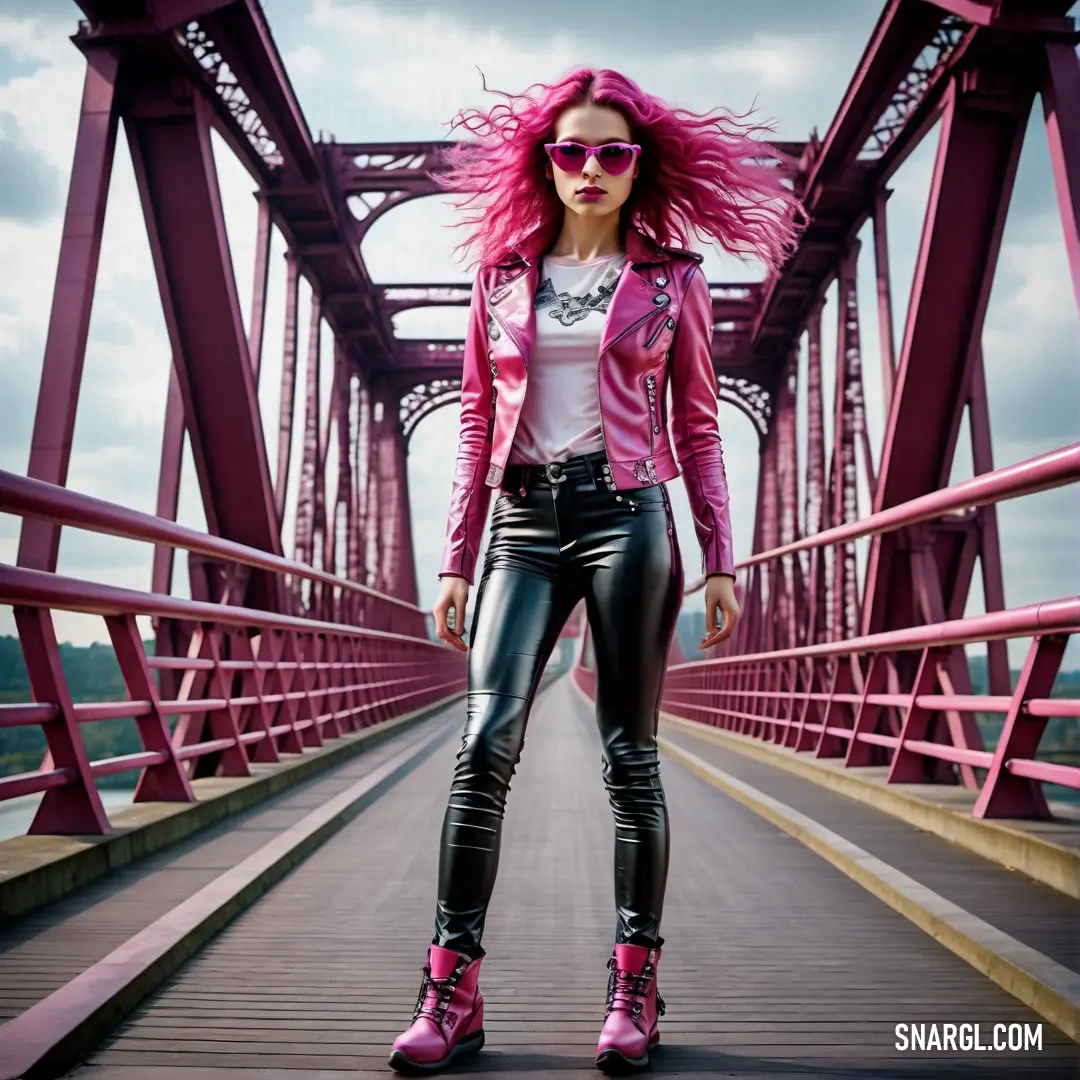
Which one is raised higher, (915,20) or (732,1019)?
(915,20)

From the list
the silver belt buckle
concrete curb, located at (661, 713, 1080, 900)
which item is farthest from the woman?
concrete curb, located at (661, 713, 1080, 900)

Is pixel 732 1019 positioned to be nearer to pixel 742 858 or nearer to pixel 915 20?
pixel 742 858

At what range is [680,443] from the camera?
237 cm

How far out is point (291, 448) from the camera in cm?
1423

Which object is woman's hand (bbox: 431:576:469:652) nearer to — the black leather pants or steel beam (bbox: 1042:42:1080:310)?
the black leather pants

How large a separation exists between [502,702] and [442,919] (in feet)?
1.28

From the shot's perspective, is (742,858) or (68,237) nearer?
(742,858)

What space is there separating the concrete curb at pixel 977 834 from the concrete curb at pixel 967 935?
36 centimetres

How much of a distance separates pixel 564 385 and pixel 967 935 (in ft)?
5.22

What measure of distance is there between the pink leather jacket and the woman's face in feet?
0.35

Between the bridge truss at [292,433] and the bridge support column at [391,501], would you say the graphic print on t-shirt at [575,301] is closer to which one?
the bridge truss at [292,433]

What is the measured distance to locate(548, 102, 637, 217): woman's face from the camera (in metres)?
2.30

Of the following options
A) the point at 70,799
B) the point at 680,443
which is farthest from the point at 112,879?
the point at 680,443

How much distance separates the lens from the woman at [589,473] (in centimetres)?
209
